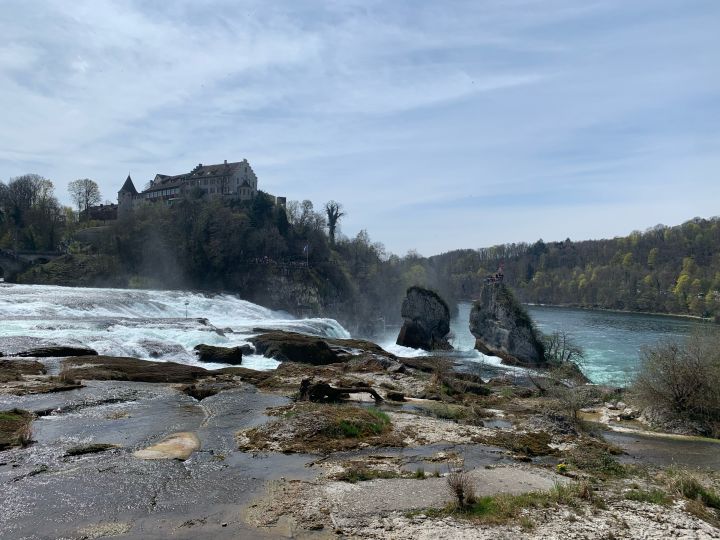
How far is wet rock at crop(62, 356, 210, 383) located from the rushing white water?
3.74 m

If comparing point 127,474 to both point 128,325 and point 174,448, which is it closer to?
point 174,448

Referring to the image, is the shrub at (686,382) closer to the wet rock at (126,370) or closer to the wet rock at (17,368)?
the wet rock at (126,370)

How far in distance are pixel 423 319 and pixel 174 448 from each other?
47440 mm

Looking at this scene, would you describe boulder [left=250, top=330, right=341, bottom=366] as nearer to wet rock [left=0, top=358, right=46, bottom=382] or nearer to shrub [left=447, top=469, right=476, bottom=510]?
wet rock [left=0, top=358, right=46, bottom=382]

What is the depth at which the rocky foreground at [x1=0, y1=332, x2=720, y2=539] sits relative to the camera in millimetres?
10492

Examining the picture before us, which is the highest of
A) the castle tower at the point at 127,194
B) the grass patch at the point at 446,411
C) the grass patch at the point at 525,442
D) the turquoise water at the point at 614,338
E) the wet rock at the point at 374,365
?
the castle tower at the point at 127,194

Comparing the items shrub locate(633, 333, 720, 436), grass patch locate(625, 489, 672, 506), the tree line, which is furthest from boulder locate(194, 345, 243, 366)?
the tree line

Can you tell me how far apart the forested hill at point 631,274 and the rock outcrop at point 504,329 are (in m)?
73.0

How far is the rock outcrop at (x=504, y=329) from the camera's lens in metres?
50.2

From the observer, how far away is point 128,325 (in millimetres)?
39406

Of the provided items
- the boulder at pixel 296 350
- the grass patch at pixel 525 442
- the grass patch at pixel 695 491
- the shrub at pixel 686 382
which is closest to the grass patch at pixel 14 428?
the grass patch at pixel 525 442

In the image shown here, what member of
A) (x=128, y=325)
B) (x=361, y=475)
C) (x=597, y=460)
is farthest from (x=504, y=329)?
(x=361, y=475)

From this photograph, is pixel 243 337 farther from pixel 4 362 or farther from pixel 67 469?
pixel 67 469

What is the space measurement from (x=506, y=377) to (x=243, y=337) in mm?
20387
